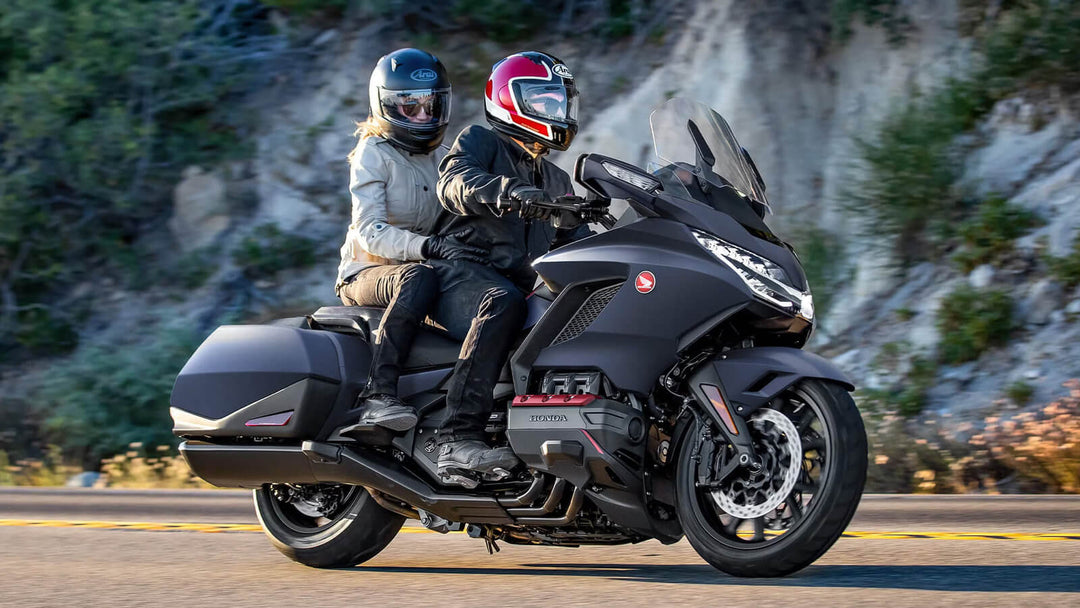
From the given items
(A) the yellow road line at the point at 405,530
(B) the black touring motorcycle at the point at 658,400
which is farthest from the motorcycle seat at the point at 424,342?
(A) the yellow road line at the point at 405,530

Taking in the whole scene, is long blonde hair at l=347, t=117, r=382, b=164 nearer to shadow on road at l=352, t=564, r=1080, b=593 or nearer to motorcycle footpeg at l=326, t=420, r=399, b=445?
motorcycle footpeg at l=326, t=420, r=399, b=445

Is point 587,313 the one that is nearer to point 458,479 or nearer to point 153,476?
point 458,479

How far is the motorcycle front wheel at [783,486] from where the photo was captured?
5246 mm

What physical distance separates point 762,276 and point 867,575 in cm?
129

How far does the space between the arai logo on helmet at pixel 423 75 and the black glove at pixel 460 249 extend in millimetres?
1000

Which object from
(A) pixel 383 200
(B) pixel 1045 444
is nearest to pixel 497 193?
(A) pixel 383 200

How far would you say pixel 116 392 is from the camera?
720 inches

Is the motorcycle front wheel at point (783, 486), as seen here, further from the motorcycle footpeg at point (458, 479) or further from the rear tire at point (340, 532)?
the rear tire at point (340, 532)

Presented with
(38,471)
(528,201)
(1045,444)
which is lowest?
(38,471)

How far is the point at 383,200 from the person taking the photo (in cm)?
710

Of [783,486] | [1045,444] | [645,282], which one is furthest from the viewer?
[1045,444]

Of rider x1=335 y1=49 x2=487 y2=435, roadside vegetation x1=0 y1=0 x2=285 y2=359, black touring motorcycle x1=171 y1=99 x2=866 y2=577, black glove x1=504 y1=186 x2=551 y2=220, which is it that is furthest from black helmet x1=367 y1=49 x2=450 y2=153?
roadside vegetation x1=0 y1=0 x2=285 y2=359

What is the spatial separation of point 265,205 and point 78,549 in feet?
40.4

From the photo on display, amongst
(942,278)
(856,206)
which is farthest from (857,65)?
(942,278)
